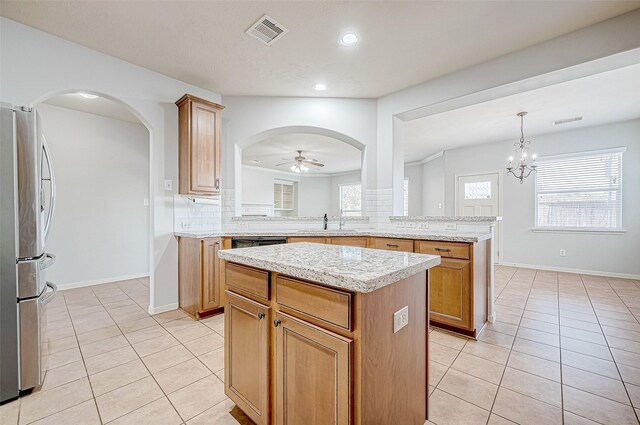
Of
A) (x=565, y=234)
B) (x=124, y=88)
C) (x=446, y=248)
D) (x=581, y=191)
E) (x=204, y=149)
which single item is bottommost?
(x=565, y=234)

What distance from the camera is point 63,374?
1.92 m

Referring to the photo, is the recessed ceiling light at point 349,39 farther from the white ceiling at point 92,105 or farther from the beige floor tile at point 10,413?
the beige floor tile at point 10,413

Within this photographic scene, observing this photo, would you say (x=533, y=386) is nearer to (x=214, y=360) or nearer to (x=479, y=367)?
(x=479, y=367)

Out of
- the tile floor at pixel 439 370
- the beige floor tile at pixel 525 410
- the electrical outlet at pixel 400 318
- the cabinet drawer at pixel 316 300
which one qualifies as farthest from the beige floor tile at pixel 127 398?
the beige floor tile at pixel 525 410

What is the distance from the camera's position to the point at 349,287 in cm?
92

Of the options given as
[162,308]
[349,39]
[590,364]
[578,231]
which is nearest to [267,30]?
[349,39]

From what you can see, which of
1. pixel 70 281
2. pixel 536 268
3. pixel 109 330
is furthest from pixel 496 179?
pixel 70 281

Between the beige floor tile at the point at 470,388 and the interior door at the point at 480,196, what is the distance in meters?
4.99

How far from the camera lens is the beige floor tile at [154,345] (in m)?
2.24

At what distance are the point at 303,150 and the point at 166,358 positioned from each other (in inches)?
213

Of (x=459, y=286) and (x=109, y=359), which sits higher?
(x=459, y=286)

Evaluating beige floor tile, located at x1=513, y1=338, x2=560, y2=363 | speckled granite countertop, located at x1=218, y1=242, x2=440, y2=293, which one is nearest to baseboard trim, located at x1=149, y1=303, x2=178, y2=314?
speckled granite countertop, located at x1=218, y1=242, x2=440, y2=293

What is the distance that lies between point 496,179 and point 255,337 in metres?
6.41

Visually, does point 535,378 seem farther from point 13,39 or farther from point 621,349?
point 13,39
